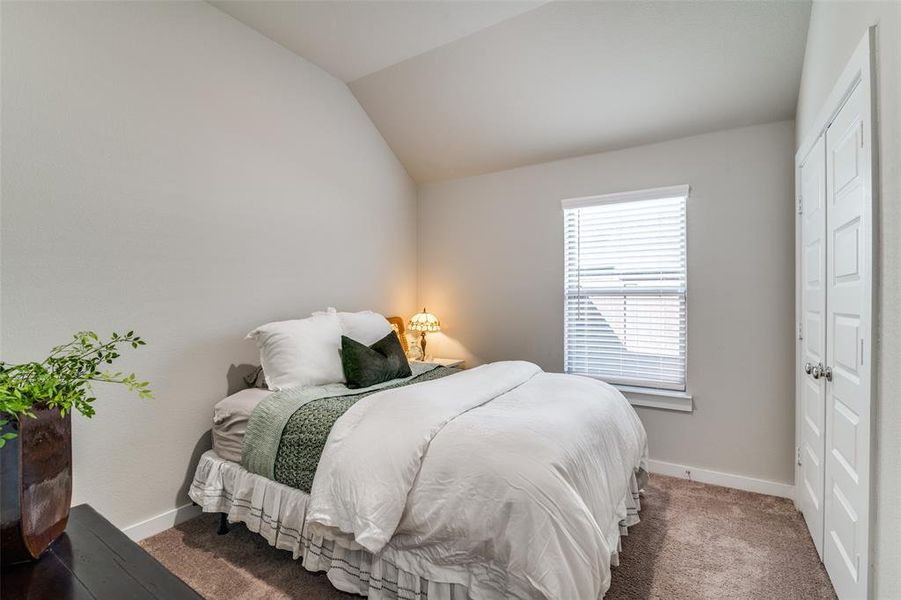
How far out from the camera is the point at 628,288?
3.42 m

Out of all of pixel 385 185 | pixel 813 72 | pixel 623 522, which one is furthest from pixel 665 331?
pixel 385 185

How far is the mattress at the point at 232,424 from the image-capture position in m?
2.29

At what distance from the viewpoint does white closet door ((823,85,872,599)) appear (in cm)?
147

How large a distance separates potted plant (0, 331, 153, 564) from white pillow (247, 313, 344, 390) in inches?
53.5

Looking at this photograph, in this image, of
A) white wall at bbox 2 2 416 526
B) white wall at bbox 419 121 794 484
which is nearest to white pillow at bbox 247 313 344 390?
white wall at bbox 2 2 416 526

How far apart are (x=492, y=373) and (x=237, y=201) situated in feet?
6.28

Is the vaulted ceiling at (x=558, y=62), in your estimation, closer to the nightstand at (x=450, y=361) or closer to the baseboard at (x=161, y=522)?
the nightstand at (x=450, y=361)

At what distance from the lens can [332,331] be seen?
111 inches

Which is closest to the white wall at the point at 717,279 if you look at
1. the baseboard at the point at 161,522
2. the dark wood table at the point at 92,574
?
the baseboard at the point at 161,522

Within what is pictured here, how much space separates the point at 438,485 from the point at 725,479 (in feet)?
8.17

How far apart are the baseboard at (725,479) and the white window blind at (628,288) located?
58cm

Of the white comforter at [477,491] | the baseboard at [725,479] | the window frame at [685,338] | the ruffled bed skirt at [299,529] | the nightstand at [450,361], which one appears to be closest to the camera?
the white comforter at [477,491]

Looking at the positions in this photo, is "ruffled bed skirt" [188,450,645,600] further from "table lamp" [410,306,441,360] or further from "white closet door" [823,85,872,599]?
"table lamp" [410,306,441,360]

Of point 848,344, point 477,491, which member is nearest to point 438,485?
point 477,491
